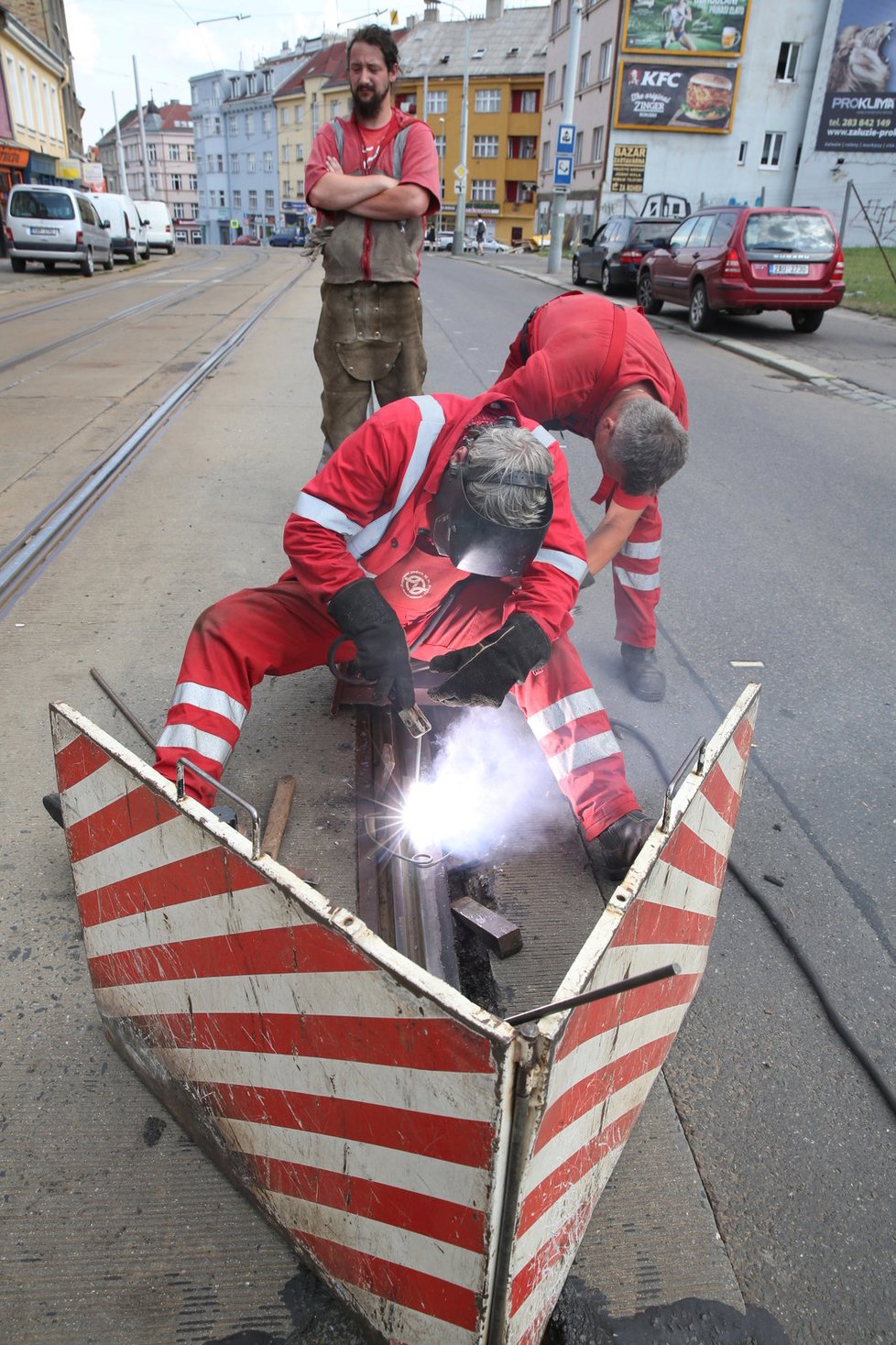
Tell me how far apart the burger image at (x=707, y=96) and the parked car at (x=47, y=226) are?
23006 mm

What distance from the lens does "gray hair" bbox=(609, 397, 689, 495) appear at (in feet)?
9.75

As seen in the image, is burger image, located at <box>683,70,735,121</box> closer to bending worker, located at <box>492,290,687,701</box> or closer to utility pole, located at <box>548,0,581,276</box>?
A: utility pole, located at <box>548,0,581,276</box>

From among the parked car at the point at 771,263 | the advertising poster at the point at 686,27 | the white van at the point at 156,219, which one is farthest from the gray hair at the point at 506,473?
the advertising poster at the point at 686,27

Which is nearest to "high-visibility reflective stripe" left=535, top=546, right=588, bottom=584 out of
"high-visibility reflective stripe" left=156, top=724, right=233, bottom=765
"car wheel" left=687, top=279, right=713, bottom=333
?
"high-visibility reflective stripe" left=156, top=724, right=233, bottom=765

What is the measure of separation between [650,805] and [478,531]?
1.01 metres

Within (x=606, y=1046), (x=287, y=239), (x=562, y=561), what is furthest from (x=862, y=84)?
(x=606, y=1046)

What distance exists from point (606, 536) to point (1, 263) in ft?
88.2

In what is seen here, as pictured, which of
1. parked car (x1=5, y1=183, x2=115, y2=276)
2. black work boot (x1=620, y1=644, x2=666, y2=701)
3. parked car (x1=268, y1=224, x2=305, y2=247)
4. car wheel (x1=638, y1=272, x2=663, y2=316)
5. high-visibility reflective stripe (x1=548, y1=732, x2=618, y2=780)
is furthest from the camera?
parked car (x1=268, y1=224, x2=305, y2=247)

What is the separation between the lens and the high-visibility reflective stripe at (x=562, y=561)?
2676 mm

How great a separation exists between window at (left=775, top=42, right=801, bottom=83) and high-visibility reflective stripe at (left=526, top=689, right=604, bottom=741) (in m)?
38.7

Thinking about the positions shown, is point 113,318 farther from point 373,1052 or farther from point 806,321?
point 373,1052

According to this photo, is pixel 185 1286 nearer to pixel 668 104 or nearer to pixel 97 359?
pixel 97 359

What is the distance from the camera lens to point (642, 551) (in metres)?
3.60

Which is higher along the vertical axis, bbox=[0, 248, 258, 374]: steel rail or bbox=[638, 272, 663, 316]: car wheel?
bbox=[638, 272, 663, 316]: car wheel
